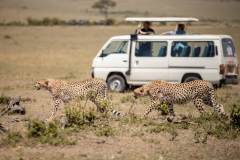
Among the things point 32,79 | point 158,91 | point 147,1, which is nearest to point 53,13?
point 147,1

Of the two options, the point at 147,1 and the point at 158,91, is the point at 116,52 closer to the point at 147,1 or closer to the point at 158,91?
the point at 158,91

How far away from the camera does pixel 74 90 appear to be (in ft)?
47.5

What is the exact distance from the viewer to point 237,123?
12.5 metres

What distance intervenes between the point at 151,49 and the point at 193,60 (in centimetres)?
125

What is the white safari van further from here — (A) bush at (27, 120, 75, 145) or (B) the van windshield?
(A) bush at (27, 120, 75, 145)

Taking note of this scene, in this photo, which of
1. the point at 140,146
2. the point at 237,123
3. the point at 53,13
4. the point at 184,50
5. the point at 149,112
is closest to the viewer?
the point at 140,146

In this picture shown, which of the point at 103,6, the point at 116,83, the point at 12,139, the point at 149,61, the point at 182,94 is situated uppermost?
the point at 103,6

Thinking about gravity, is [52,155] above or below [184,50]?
below

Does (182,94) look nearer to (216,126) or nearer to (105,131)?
(216,126)

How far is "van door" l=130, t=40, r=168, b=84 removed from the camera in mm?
19375

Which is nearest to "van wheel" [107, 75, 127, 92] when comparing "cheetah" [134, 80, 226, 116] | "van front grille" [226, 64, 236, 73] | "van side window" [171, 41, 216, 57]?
"van side window" [171, 41, 216, 57]

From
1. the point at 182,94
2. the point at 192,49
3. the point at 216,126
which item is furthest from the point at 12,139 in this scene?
→ the point at 192,49

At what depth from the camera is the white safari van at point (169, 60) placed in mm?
19094

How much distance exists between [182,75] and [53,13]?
5562cm
